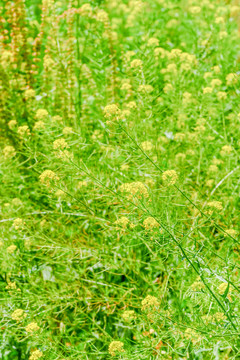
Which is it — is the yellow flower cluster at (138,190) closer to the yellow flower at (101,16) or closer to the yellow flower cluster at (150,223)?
the yellow flower cluster at (150,223)

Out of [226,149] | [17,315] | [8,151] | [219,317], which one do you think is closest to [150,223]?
[219,317]

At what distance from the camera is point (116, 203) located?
6.64 feet

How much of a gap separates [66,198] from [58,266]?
45cm

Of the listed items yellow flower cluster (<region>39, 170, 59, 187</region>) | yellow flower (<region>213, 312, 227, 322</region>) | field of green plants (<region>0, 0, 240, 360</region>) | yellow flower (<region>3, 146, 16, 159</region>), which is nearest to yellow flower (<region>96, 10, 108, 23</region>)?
field of green plants (<region>0, 0, 240, 360</region>)

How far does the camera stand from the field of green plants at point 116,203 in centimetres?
156

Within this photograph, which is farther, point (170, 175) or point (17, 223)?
point (17, 223)

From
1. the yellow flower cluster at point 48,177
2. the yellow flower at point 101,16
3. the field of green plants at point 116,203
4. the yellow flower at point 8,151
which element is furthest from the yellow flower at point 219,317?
the yellow flower at point 101,16

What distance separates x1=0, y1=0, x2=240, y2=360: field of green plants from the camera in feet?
5.11

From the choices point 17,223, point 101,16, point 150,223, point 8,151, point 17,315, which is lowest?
point 17,315

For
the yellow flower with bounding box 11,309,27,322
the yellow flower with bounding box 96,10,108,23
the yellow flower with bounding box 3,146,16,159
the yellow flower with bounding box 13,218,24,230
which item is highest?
the yellow flower with bounding box 96,10,108,23

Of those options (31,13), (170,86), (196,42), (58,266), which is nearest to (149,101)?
(170,86)

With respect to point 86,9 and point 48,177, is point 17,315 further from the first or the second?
point 86,9

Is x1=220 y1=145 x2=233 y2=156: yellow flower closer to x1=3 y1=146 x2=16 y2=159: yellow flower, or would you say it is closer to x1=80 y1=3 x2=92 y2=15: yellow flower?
x1=3 y1=146 x2=16 y2=159: yellow flower

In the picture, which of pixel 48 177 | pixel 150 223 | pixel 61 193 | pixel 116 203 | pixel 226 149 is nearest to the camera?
pixel 150 223
